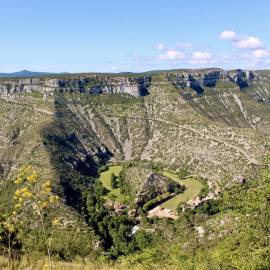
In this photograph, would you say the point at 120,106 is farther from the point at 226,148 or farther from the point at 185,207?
the point at 185,207

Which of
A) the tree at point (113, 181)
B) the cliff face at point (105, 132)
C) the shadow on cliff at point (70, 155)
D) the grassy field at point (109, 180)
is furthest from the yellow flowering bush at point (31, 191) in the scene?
the tree at point (113, 181)

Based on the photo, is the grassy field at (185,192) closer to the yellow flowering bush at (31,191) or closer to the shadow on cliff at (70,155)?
the shadow on cliff at (70,155)

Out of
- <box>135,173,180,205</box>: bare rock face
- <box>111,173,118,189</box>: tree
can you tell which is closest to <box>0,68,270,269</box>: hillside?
<box>135,173,180,205</box>: bare rock face

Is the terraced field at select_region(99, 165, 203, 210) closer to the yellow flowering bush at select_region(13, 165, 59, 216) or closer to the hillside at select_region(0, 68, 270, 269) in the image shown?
the hillside at select_region(0, 68, 270, 269)

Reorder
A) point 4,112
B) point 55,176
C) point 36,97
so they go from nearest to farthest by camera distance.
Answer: point 55,176
point 4,112
point 36,97

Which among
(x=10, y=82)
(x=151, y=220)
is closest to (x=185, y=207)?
(x=151, y=220)

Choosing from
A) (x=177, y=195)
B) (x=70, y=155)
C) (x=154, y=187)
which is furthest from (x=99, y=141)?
(x=177, y=195)
